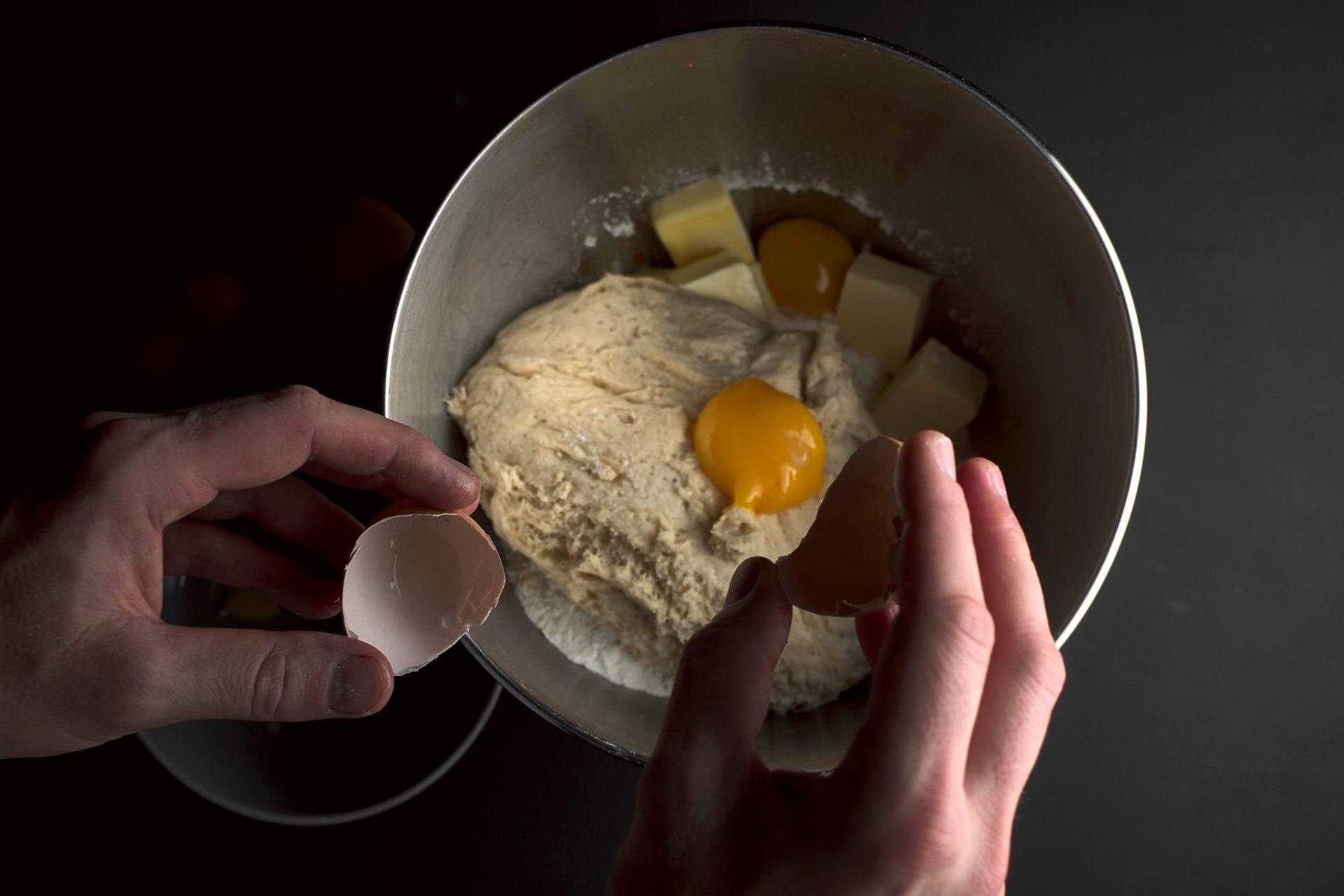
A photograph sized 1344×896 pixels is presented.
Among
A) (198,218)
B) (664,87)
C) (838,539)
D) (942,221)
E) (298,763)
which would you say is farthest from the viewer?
(198,218)

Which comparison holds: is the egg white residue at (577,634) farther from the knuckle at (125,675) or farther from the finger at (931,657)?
the finger at (931,657)

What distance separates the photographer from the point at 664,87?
1.56 meters

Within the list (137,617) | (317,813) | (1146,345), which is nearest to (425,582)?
(137,617)

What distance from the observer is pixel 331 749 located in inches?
72.2

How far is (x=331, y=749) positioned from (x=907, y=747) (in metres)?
1.46

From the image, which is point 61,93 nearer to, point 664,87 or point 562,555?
point 664,87

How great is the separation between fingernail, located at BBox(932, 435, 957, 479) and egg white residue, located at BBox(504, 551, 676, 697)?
2.84 ft

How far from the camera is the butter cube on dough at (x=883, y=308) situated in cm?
170

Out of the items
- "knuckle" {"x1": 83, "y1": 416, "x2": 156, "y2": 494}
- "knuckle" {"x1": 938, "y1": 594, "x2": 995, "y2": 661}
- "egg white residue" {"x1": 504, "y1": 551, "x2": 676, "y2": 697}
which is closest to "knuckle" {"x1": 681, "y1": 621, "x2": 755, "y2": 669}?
"knuckle" {"x1": 938, "y1": 594, "x2": 995, "y2": 661}

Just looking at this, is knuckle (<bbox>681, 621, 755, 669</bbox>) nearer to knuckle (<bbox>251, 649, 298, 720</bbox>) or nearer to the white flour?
knuckle (<bbox>251, 649, 298, 720</bbox>)

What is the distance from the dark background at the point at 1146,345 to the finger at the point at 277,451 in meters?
0.55

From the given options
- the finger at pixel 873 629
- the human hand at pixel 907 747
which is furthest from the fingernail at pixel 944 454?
the finger at pixel 873 629

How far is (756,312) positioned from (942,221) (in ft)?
1.34

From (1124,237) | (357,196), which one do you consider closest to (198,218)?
(357,196)
